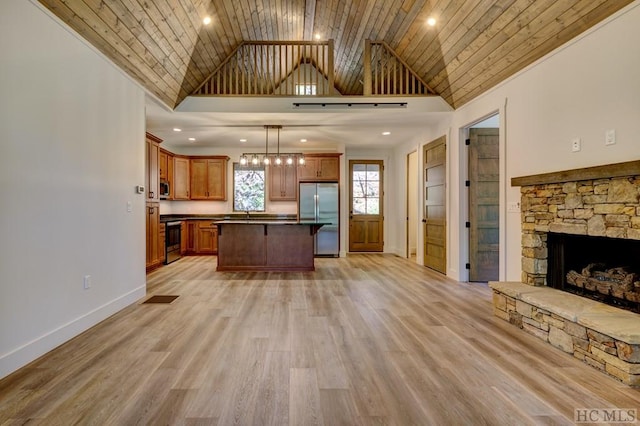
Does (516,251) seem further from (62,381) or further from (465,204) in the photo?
(62,381)

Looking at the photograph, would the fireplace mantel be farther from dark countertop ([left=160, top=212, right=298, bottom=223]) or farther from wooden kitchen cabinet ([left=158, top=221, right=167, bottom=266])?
wooden kitchen cabinet ([left=158, top=221, right=167, bottom=266])

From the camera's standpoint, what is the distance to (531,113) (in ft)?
A: 11.6

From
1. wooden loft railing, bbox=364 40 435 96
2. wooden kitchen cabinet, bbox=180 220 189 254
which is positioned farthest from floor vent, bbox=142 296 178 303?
wooden loft railing, bbox=364 40 435 96

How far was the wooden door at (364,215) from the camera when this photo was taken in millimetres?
8344

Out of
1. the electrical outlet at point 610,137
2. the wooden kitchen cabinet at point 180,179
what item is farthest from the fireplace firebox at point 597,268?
the wooden kitchen cabinet at point 180,179

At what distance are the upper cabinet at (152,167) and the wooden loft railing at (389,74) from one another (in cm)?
390

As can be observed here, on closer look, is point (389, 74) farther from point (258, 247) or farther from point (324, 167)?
point (258, 247)

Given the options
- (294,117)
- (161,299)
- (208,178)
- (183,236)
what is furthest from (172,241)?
(294,117)

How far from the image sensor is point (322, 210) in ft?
25.1

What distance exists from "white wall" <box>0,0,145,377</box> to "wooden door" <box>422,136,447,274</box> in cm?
479

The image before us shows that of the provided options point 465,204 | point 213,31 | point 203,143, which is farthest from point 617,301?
point 203,143

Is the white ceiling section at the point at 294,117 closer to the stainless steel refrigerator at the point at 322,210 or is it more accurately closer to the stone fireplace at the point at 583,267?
the stainless steel refrigerator at the point at 322,210

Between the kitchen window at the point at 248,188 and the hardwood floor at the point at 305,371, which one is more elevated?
the kitchen window at the point at 248,188

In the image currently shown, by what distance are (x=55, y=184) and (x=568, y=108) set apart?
15.4 feet
